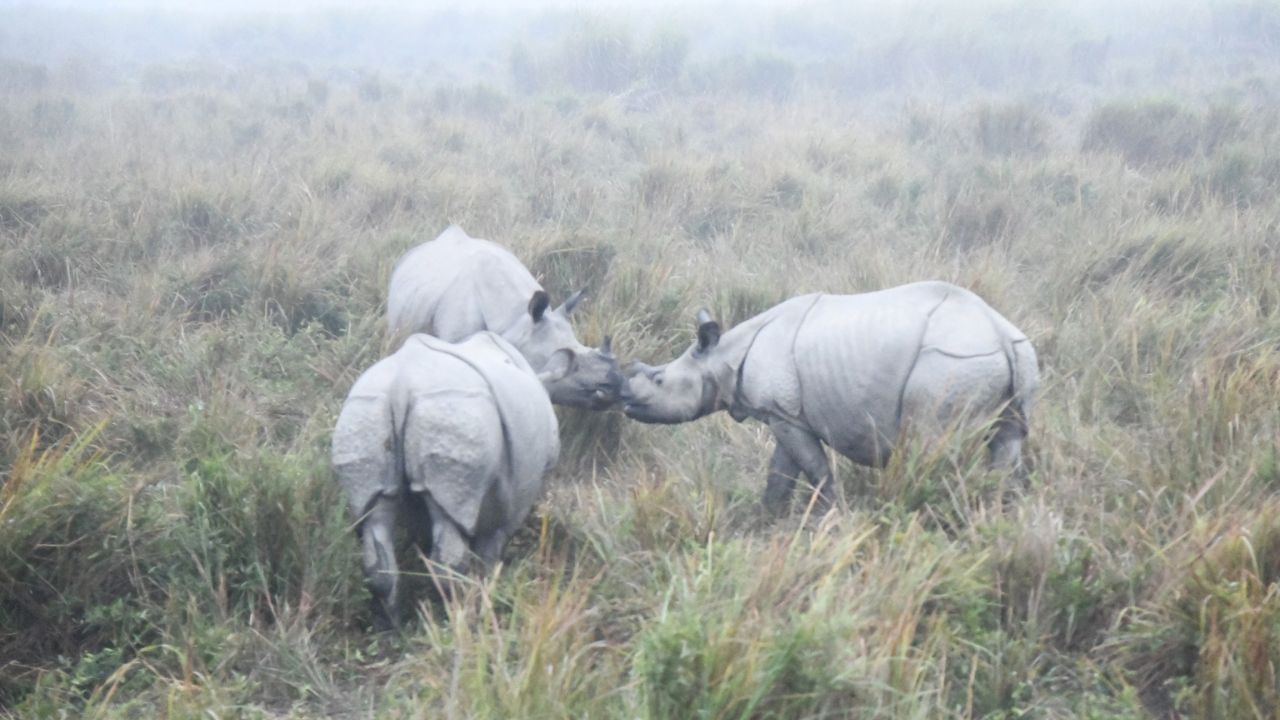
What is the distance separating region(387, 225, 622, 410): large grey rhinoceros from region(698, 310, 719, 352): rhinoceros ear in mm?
438

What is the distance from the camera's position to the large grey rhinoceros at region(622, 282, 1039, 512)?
4465 mm

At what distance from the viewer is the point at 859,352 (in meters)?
4.67

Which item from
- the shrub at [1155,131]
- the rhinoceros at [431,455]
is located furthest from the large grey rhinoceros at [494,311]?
the shrub at [1155,131]

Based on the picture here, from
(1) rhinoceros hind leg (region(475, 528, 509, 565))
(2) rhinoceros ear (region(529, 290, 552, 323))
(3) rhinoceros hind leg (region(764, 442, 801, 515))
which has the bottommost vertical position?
(3) rhinoceros hind leg (region(764, 442, 801, 515))

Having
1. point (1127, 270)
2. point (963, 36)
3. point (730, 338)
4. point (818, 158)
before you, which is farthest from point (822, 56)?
point (730, 338)

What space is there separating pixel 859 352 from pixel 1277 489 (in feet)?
5.10

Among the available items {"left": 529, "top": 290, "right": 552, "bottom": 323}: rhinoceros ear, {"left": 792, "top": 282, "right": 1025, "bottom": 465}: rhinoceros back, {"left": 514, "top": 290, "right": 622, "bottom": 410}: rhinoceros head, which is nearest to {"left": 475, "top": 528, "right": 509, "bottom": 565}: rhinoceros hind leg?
{"left": 514, "top": 290, "right": 622, "bottom": 410}: rhinoceros head

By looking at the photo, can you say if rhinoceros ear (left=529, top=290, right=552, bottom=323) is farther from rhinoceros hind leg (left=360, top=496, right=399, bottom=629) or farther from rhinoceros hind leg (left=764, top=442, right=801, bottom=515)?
rhinoceros hind leg (left=360, top=496, right=399, bottom=629)

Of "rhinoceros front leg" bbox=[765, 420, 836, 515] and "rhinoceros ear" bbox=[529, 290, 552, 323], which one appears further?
"rhinoceros ear" bbox=[529, 290, 552, 323]

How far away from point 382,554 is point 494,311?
2.27 meters

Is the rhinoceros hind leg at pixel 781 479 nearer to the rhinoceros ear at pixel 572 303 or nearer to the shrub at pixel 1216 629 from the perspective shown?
the rhinoceros ear at pixel 572 303

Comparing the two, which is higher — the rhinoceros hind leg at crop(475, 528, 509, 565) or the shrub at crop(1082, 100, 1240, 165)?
the shrub at crop(1082, 100, 1240, 165)

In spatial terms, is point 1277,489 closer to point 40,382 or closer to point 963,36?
point 40,382

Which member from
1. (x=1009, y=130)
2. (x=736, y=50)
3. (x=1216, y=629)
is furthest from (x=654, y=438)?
(x=736, y=50)
